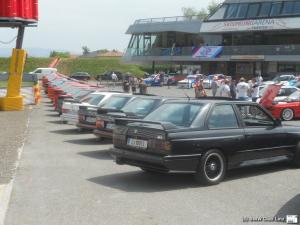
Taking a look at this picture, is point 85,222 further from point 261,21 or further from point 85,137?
point 261,21

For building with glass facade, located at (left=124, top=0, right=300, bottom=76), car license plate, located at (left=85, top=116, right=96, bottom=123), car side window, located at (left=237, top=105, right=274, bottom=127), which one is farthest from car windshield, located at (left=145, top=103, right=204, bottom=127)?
building with glass facade, located at (left=124, top=0, right=300, bottom=76)

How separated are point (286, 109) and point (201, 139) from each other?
13.3 metres

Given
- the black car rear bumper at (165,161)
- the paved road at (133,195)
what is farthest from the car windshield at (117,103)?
the black car rear bumper at (165,161)

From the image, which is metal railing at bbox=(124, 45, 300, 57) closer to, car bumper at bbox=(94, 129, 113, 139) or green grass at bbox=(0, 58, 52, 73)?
green grass at bbox=(0, 58, 52, 73)

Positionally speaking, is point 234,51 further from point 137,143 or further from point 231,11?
point 137,143

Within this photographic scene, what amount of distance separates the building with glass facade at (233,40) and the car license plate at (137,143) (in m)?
46.3

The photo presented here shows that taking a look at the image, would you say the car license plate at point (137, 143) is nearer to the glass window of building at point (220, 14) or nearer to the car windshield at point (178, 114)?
the car windshield at point (178, 114)

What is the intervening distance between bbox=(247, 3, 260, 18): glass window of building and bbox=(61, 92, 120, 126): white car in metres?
44.3

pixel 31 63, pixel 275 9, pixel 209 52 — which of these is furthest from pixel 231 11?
pixel 31 63

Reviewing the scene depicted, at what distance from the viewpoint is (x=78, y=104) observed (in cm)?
1705

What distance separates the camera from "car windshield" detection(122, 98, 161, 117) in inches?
506

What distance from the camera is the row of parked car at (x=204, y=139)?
8.69m

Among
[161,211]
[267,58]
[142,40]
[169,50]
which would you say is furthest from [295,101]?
[142,40]

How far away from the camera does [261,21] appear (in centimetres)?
5766
